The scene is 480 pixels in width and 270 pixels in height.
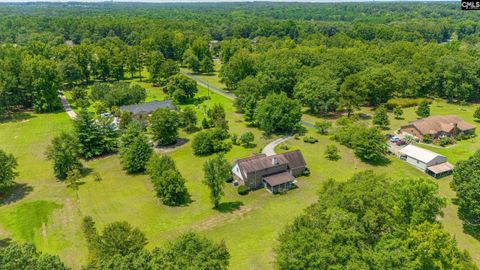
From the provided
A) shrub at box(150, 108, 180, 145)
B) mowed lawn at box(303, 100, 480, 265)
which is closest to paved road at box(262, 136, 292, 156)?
mowed lawn at box(303, 100, 480, 265)

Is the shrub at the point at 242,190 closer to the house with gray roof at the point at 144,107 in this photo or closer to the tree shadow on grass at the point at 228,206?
the tree shadow on grass at the point at 228,206

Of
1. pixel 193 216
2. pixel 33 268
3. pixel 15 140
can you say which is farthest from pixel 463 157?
pixel 15 140

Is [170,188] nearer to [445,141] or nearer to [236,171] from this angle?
[236,171]

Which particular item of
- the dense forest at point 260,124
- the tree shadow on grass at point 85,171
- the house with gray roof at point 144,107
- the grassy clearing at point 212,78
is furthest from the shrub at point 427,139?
the grassy clearing at point 212,78

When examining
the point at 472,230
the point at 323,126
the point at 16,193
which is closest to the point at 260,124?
the point at 323,126

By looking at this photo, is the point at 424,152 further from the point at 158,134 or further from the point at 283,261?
the point at 158,134
